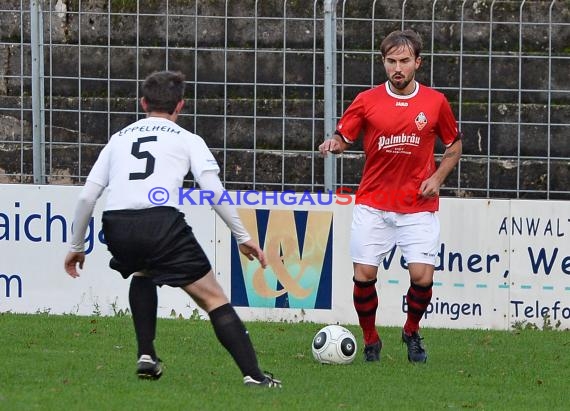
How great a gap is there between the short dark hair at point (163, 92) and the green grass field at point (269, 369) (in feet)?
4.94

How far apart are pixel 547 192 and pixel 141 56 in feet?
12.5

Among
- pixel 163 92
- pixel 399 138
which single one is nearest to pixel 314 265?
pixel 399 138

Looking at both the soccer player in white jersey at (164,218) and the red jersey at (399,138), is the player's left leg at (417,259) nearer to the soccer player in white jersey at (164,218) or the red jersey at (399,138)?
the red jersey at (399,138)

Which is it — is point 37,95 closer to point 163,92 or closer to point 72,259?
point 72,259

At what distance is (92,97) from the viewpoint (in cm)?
1227

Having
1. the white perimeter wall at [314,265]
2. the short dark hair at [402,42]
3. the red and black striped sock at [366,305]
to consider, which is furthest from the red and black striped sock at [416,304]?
the white perimeter wall at [314,265]

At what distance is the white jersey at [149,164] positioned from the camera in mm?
7184

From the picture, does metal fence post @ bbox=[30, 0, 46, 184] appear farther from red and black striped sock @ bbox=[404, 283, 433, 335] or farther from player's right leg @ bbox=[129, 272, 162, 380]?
player's right leg @ bbox=[129, 272, 162, 380]

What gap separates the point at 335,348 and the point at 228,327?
69.2 inches

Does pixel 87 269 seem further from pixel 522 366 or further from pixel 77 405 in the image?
pixel 77 405

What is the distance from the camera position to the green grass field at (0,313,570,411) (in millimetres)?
7051

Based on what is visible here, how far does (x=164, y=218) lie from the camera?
7.19m

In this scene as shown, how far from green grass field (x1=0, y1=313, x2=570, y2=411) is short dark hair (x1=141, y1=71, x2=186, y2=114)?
4.94 ft

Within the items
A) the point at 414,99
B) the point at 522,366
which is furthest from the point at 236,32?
the point at 522,366
